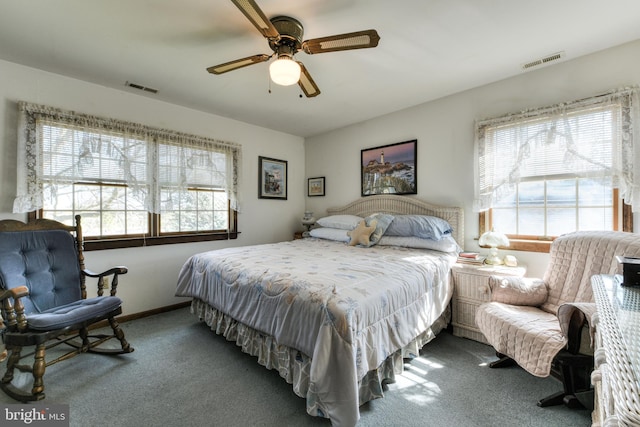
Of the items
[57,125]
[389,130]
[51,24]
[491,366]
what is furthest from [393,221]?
[57,125]

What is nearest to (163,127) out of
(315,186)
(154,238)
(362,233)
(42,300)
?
(154,238)

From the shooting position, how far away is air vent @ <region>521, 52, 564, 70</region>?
235 centimetres

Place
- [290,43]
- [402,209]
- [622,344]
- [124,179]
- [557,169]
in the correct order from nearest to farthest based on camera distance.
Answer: [622,344], [290,43], [557,169], [124,179], [402,209]

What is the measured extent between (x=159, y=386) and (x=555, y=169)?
3896 millimetres

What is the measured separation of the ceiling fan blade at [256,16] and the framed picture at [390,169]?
7.98 ft

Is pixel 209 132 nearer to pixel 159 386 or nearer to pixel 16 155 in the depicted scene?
pixel 16 155

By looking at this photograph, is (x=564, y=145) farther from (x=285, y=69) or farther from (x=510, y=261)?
(x=285, y=69)

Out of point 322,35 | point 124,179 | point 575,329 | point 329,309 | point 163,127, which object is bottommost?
point 575,329

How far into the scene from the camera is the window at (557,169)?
2229 millimetres

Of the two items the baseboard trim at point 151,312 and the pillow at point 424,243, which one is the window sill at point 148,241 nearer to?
the baseboard trim at point 151,312

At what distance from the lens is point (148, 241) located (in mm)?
3211

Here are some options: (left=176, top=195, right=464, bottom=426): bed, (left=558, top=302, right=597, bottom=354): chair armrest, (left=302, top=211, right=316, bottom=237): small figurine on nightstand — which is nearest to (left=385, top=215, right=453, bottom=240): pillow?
(left=176, top=195, right=464, bottom=426): bed

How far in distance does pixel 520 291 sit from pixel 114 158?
422 cm

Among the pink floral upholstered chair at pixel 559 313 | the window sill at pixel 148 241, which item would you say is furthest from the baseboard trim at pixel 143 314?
the pink floral upholstered chair at pixel 559 313
